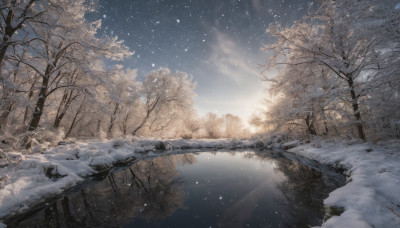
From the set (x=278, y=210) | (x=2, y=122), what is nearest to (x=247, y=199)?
(x=278, y=210)

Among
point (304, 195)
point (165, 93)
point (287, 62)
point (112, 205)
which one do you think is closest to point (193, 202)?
point (112, 205)

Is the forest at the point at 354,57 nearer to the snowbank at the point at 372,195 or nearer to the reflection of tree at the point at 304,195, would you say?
the snowbank at the point at 372,195

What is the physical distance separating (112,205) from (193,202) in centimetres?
255

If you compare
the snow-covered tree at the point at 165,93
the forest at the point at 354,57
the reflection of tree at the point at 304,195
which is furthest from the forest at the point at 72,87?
the forest at the point at 354,57

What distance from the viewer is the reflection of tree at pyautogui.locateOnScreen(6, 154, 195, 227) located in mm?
4316

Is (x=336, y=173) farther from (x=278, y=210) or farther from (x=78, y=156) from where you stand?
(x=78, y=156)

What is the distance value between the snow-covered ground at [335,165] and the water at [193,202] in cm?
59

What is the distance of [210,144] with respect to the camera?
855 inches

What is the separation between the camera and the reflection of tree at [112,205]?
4.32 meters

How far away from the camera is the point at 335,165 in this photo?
318 inches

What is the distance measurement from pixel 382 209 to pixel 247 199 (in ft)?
10.7

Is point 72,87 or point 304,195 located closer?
point 304,195

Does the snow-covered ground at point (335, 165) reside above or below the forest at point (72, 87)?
below

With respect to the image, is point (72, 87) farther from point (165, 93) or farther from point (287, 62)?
point (165, 93)
